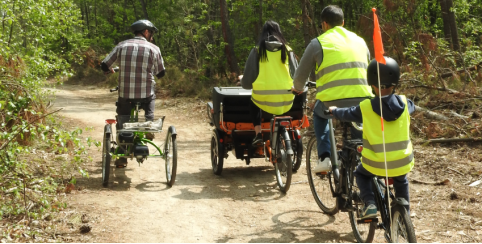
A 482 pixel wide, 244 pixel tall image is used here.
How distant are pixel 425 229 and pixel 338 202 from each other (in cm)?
102

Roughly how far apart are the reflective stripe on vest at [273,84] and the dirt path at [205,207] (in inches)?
48.0

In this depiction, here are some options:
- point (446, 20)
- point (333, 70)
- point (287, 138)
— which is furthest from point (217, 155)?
point (446, 20)

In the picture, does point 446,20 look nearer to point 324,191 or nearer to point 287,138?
point 287,138

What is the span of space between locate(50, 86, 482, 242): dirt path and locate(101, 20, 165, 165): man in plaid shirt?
85 centimetres

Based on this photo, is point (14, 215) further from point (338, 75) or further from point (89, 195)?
point (338, 75)

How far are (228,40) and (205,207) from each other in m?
12.9

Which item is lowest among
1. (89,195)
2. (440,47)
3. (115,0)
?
(89,195)

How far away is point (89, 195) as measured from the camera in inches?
267

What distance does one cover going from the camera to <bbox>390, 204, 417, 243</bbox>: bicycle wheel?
12.6 feet

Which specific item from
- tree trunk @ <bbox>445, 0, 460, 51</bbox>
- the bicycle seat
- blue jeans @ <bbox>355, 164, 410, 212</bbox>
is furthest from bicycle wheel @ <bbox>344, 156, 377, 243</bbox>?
tree trunk @ <bbox>445, 0, 460, 51</bbox>

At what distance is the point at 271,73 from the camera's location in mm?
6926

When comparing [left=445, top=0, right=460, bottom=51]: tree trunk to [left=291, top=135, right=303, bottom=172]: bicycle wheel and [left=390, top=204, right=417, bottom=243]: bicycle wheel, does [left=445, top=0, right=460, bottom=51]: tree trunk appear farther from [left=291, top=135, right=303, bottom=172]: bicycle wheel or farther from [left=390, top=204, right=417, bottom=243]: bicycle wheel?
[left=390, top=204, right=417, bottom=243]: bicycle wheel

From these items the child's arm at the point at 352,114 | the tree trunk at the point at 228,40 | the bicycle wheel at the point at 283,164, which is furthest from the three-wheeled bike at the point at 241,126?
the tree trunk at the point at 228,40

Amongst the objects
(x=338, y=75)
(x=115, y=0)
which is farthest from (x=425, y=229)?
(x=115, y=0)
